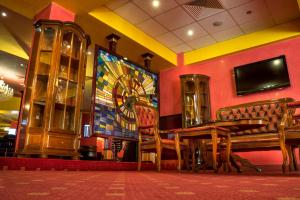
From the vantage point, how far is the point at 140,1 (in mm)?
4887

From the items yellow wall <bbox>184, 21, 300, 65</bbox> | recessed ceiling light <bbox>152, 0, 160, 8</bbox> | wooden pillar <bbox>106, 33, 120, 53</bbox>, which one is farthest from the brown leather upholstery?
wooden pillar <bbox>106, 33, 120, 53</bbox>

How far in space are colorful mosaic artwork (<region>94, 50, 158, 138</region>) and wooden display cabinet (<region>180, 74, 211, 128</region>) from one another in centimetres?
100

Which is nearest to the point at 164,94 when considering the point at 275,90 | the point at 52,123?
the point at 275,90

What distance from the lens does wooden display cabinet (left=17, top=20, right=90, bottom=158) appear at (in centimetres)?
356

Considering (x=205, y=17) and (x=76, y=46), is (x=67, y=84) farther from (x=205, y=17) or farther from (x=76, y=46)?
(x=205, y=17)

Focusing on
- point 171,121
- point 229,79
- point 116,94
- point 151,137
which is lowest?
point 151,137

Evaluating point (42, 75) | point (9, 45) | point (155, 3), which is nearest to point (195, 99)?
point (155, 3)

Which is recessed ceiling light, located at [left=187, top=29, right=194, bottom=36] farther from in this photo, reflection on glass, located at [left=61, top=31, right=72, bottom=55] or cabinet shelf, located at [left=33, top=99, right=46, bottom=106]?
cabinet shelf, located at [left=33, top=99, right=46, bottom=106]

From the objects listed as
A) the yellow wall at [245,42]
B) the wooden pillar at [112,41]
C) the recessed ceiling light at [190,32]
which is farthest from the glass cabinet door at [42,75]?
the yellow wall at [245,42]

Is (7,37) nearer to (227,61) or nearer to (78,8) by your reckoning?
(78,8)

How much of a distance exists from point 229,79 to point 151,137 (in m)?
3.18

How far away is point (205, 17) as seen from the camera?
5.37 meters

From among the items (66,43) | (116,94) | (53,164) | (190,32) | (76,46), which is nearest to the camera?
(53,164)

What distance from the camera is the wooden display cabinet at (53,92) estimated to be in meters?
3.56
